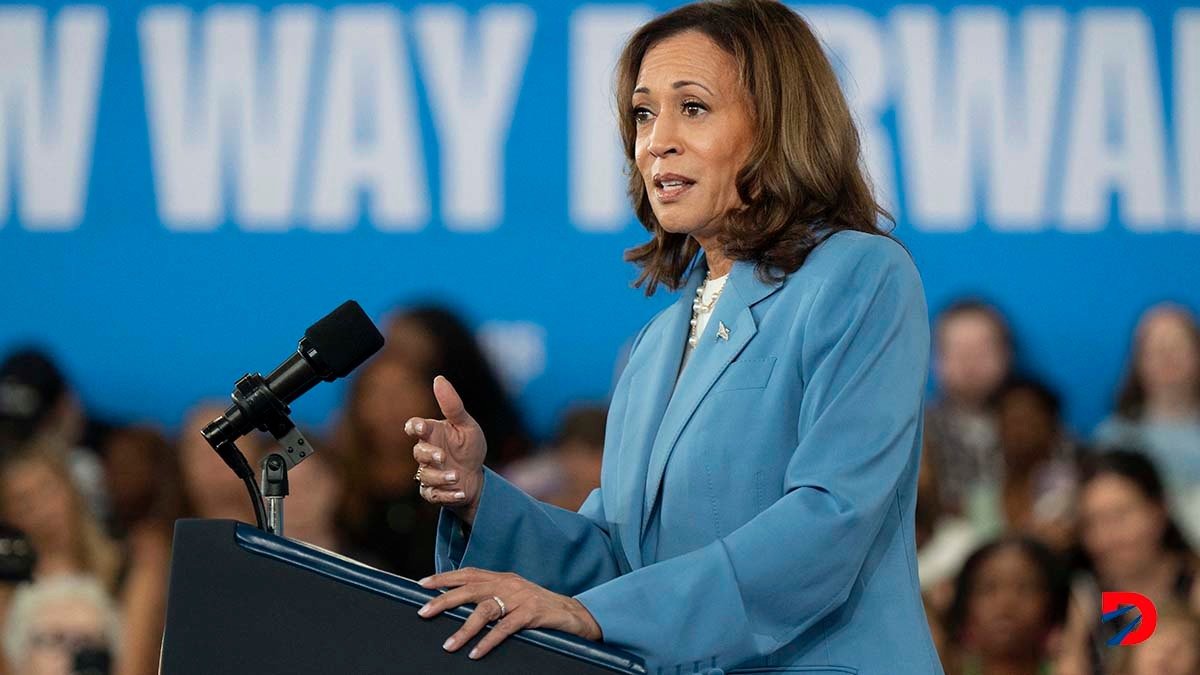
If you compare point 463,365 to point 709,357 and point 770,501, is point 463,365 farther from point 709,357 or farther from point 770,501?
point 770,501

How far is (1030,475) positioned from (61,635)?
3005 millimetres

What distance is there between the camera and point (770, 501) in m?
2.01

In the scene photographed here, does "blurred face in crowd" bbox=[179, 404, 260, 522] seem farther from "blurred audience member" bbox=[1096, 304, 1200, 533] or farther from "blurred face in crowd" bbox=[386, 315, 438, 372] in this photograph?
"blurred audience member" bbox=[1096, 304, 1200, 533]

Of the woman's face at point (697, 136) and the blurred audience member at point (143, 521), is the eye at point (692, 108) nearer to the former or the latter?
the woman's face at point (697, 136)

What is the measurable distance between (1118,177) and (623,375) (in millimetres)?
3866

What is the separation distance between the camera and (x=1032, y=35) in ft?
19.1

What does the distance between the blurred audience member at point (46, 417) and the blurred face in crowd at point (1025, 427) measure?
2.92 metres

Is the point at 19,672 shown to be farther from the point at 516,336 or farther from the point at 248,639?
the point at 248,639

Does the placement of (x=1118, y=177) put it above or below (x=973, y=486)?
above

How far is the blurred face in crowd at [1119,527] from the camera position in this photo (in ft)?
16.4

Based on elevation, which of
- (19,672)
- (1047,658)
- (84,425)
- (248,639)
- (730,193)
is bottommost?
(1047,658)

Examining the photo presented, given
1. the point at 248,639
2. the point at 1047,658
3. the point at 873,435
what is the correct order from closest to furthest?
1. the point at 248,639
2. the point at 873,435
3. the point at 1047,658

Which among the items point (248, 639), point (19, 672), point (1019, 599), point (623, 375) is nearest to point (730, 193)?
point (623, 375)

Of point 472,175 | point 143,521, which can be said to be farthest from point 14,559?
point 472,175
